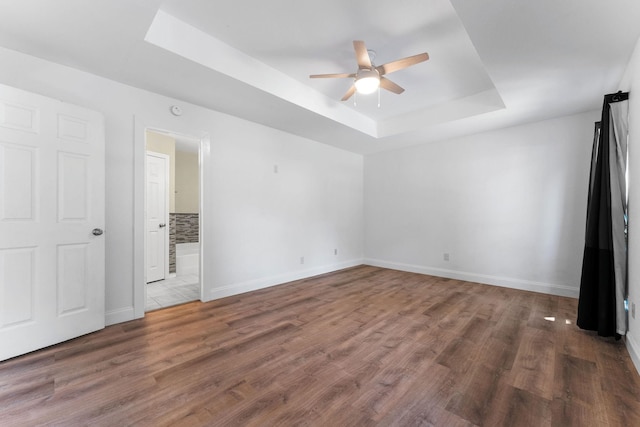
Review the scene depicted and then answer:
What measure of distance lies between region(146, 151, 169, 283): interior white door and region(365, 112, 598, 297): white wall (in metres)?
4.07

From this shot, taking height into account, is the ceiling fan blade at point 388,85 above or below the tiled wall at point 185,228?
above

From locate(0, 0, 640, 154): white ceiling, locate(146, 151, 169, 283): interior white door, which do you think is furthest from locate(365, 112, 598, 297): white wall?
locate(146, 151, 169, 283): interior white door

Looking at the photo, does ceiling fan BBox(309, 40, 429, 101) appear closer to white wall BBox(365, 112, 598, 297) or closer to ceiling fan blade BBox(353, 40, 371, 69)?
ceiling fan blade BBox(353, 40, 371, 69)

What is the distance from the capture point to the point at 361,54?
2.29m

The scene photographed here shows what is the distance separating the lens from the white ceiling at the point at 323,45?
1844mm

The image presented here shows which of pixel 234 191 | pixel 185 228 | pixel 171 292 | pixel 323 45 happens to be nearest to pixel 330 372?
pixel 234 191

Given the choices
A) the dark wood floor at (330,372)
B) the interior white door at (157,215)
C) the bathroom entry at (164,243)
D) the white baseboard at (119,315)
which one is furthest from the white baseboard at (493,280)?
the white baseboard at (119,315)

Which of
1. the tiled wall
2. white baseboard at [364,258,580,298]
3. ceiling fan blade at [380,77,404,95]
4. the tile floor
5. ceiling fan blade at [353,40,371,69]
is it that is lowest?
the tile floor

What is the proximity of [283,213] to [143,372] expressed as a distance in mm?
2803

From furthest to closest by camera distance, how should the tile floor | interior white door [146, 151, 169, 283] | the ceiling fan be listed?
interior white door [146, 151, 169, 283] → the tile floor → the ceiling fan

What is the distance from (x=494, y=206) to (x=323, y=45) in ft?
11.7

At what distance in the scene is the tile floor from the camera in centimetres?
333

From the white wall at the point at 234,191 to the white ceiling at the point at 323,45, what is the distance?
196 millimetres

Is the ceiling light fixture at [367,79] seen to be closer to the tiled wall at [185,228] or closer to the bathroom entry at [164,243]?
the bathroom entry at [164,243]
